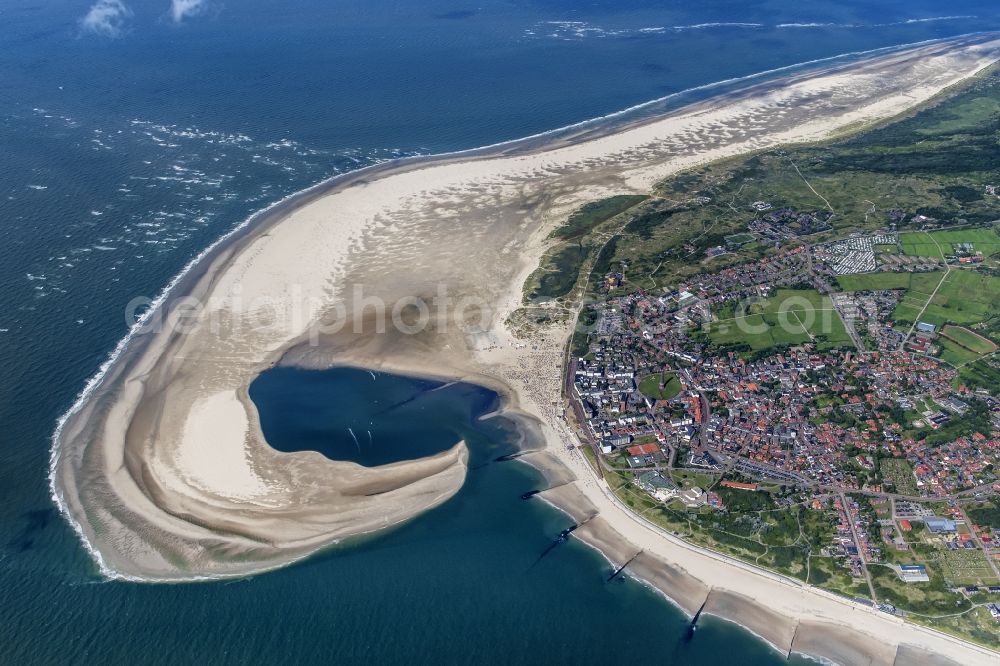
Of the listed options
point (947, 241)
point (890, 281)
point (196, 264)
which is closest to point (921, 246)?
point (947, 241)

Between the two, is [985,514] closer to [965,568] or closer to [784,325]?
[965,568]

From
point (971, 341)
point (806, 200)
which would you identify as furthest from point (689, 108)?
point (971, 341)

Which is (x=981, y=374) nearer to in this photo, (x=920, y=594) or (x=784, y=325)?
(x=784, y=325)

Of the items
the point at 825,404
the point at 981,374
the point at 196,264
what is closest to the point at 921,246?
the point at 981,374

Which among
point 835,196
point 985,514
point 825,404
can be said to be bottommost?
point 985,514

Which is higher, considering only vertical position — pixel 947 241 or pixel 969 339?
pixel 947 241

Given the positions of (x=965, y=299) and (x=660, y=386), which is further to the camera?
(x=965, y=299)

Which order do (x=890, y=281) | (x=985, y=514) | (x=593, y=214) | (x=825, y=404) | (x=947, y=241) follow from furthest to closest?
(x=593, y=214)
(x=947, y=241)
(x=890, y=281)
(x=825, y=404)
(x=985, y=514)

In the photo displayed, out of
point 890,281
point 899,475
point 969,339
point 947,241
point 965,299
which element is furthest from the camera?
point 947,241

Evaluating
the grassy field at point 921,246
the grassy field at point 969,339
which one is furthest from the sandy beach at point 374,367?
the grassy field at point 969,339
